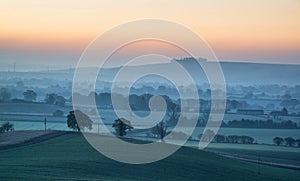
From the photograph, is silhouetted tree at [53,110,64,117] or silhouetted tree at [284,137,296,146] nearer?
silhouetted tree at [284,137,296,146]

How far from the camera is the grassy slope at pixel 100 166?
33.3 m

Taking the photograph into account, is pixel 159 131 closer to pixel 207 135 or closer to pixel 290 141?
pixel 207 135

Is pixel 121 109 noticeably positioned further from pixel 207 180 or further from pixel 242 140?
pixel 207 180

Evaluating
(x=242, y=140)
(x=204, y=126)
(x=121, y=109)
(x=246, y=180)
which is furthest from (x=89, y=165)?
(x=121, y=109)

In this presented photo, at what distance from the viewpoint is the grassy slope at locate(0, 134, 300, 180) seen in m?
33.3

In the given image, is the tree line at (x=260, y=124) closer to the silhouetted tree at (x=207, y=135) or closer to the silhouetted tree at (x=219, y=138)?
the silhouetted tree at (x=207, y=135)

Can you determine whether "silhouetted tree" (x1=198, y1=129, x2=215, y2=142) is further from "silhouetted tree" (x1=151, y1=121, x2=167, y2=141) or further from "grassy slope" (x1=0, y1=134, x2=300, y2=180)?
"grassy slope" (x1=0, y1=134, x2=300, y2=180)

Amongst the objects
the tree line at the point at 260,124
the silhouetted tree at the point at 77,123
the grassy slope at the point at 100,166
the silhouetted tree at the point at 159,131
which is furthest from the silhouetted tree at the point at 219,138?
the grassy slope at the point at 100,166

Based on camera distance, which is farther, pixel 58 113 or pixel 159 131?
pixel 58 113

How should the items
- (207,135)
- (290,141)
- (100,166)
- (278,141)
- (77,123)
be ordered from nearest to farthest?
(100,166) → (77,123) → (278,141) → (290,141) → (207,135)

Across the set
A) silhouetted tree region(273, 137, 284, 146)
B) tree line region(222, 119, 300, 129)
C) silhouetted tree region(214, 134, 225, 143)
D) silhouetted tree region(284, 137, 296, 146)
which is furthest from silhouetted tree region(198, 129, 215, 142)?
tree line region(222, 119, 300, 129)

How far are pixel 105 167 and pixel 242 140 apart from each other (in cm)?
4978

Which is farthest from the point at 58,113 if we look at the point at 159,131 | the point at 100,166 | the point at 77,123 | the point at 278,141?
the point at 100,166

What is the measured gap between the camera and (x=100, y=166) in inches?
1487
